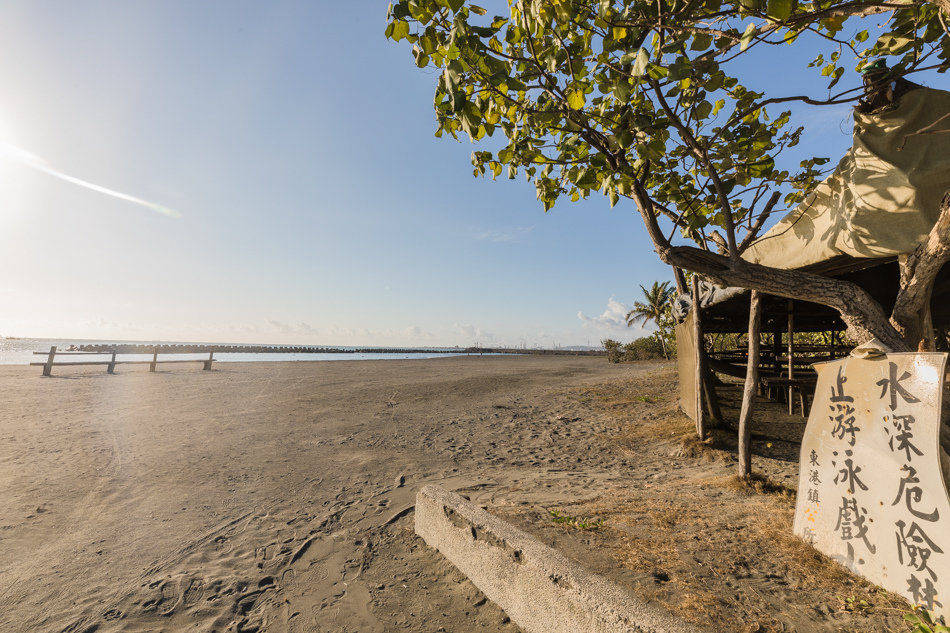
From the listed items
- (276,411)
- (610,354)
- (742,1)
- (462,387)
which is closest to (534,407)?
(462,387)

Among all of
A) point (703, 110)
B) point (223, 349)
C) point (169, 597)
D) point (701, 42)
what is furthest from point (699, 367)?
point (223, 349)

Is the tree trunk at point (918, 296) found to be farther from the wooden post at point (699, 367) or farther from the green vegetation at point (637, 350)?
the green vegetation at point (637, 350)

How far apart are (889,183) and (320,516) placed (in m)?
5.29

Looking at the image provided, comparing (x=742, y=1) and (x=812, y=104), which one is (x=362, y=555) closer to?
(x=742, y=1)

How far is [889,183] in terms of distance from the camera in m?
2.91

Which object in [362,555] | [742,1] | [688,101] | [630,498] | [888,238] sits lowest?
[362,555]

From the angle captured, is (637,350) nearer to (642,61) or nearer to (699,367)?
(699,367)

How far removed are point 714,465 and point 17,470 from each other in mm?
8378

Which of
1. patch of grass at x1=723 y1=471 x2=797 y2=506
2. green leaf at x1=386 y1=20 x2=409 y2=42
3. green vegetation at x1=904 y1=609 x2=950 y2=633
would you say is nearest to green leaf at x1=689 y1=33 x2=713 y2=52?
green leaf at x1=386 y1=20 x2=409 y2=42

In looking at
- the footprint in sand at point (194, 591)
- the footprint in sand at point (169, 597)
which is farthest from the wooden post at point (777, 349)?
the footprint in sand at point (169, 597)

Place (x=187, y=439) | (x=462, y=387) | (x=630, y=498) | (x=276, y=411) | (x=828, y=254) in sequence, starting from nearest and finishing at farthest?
(x=828, y=254), (x=630, y=498), (x=187, y=439), (x=276, y=411), (x=462, y=387)

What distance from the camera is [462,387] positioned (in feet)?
44.3

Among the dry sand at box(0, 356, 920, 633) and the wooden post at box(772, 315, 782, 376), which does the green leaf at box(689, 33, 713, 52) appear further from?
the wooden post at box(772, 315, 782, 376)

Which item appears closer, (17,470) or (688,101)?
(688,101)
